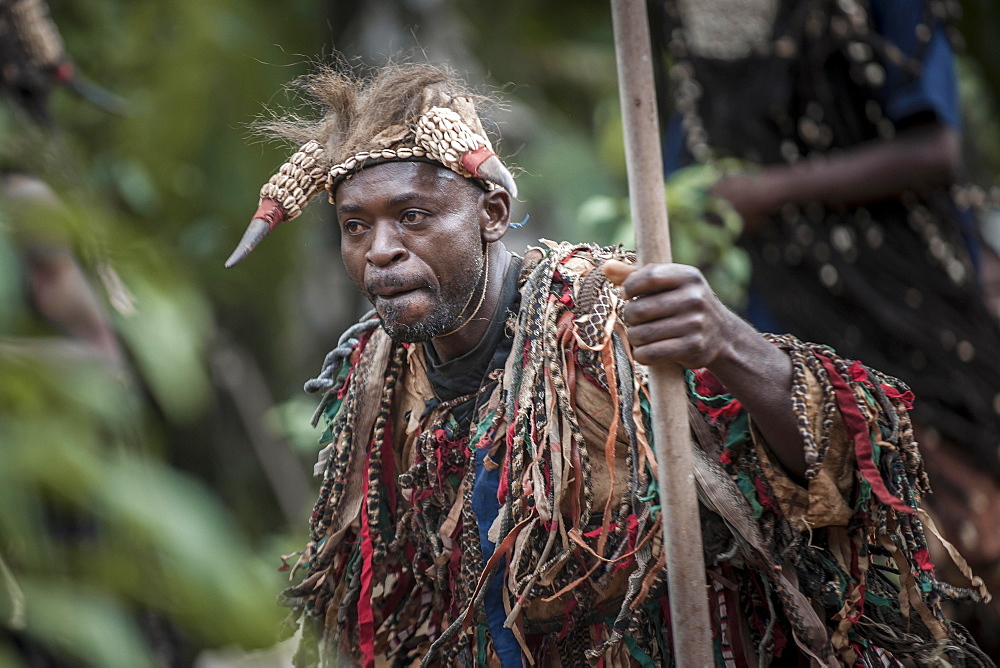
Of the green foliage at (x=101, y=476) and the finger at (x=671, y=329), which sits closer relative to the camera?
the green foliage at (x=101, y=476)

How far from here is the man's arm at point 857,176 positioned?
3.49 metres

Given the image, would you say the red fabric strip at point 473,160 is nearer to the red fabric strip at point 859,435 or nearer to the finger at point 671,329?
the finger at point 671,329

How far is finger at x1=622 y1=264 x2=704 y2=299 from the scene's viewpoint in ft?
5.63

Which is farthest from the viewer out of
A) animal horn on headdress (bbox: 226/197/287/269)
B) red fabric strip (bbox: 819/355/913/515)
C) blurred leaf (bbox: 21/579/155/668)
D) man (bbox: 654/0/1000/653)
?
man (bbox: 654/0/1000/653)

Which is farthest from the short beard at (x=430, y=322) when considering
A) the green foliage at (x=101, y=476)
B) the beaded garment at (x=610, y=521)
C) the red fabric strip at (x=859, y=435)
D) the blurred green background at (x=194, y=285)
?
the green foliage at (x=101, y=476)

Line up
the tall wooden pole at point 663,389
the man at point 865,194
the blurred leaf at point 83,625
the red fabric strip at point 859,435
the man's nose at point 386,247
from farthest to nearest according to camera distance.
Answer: the man at point 865,194
the man's nose at point 386,247
the red fabric strip at point 859,435
the tall wooden pole at point 663,389
the blurred leaf at point 83,625

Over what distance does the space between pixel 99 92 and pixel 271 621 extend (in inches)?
116

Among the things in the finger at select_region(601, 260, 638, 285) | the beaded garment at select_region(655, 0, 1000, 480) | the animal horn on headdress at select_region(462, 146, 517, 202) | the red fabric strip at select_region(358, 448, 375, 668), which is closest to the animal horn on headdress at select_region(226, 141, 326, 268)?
the animal horn on headdress at select_region(462, 146, 517, 202)

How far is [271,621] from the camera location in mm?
855

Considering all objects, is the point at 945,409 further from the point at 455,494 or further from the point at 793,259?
the point at 455,494

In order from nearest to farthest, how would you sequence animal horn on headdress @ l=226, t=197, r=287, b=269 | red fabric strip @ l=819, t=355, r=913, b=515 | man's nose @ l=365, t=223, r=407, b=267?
red fabric strip @ l=819, t=355, r=913, b=515 → man's nose @ l=365, t=223, r=407, b=267 → animal horn on headdress @ l=226, t=197, r=287, b=269

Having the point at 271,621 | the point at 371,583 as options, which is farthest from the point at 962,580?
the point at 271,621

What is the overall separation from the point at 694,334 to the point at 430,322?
0.65m

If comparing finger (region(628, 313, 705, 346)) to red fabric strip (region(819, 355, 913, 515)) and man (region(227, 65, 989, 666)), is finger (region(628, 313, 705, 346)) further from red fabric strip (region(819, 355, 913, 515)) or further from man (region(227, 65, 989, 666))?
red fabric strip (region(819, 355, 913, 515))
